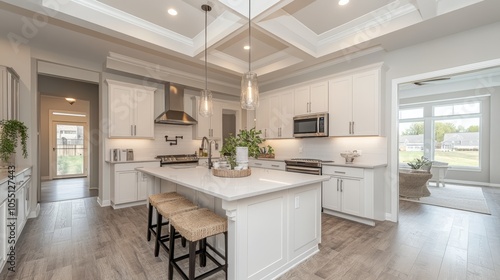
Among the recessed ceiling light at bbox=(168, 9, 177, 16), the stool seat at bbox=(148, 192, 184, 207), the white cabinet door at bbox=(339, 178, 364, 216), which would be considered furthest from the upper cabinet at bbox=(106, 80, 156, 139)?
the white cabinet door at bbox=(339, 178, 364, 216)

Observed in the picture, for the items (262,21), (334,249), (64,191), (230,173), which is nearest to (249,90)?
(230,173)

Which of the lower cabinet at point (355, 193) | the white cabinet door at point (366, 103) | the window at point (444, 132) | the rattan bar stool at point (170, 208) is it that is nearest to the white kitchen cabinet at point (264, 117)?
the lower cabinet at point (355, 193)

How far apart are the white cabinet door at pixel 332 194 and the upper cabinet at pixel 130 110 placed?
12.2ft

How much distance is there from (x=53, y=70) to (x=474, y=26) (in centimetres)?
661

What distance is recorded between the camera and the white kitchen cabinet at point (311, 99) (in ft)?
13.7

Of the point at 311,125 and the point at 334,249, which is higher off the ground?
the point at 311,125

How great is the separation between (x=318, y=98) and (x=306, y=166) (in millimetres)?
1360

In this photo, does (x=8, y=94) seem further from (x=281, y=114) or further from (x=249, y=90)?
(x=281, y=114)

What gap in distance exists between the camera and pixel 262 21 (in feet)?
A: 9.30

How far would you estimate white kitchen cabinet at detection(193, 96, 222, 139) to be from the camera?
5.48 metres

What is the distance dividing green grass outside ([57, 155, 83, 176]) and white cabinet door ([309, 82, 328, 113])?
333 inches

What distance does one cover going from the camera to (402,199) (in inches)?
189

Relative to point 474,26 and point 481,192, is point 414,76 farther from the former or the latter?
point 481,192

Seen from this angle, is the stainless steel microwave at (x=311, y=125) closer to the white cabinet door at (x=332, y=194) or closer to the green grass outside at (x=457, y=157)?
the white cabinet door at (x=332, y=194)
